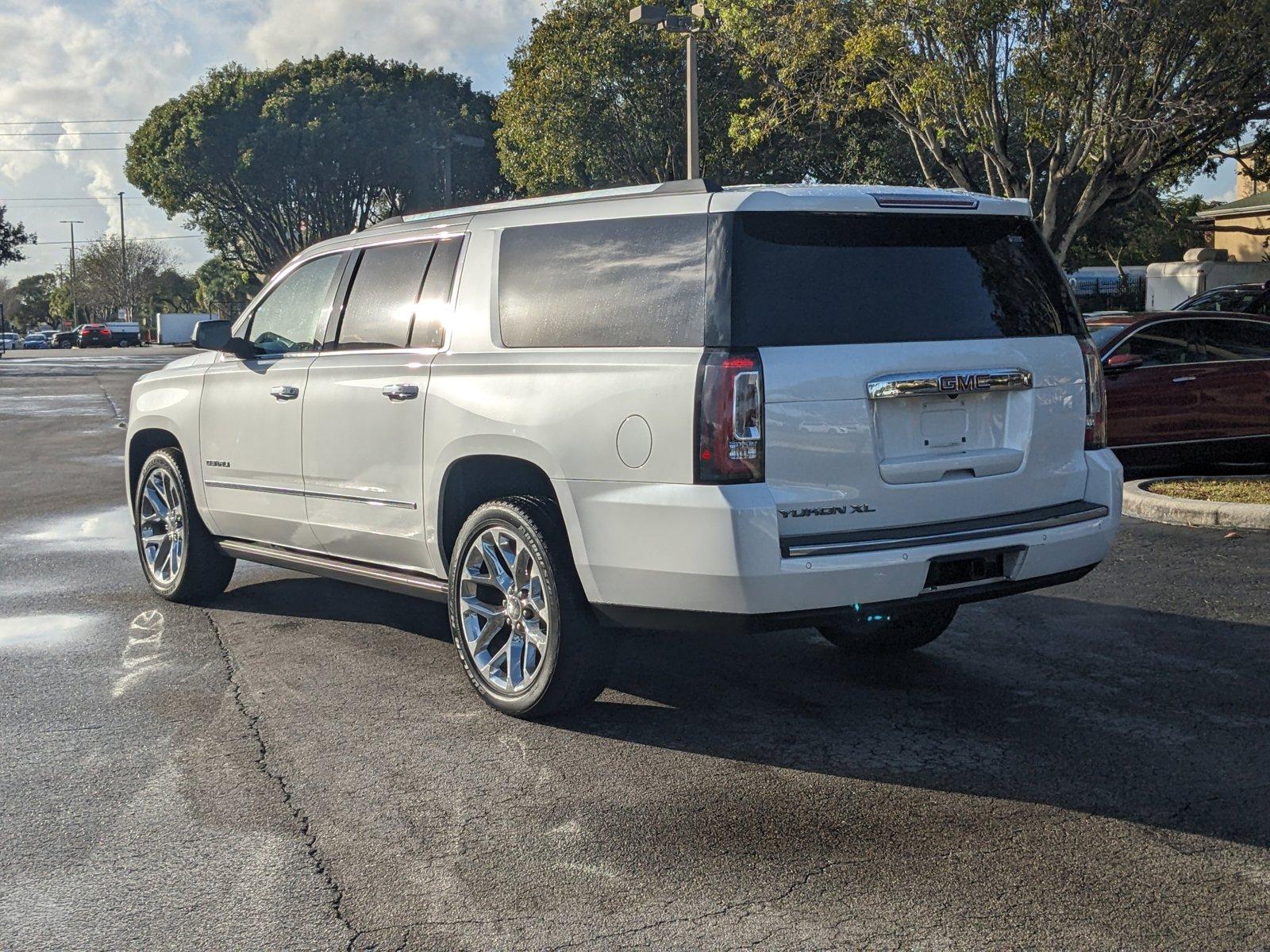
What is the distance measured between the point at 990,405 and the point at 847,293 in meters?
0.70

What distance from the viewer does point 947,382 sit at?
499 cm

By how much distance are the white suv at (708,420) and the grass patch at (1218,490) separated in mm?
4928

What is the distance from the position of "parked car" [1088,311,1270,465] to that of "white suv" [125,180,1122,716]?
21.2ft

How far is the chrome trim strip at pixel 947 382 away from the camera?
191 inches

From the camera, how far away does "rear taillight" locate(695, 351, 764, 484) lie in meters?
4.68

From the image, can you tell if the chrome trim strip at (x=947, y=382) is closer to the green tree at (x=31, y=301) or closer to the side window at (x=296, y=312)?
the side window at (x=296, y=312)

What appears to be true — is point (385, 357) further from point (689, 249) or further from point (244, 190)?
point (244, 190)

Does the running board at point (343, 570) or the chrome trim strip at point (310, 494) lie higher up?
the chrome trim strip at point (310, 494)

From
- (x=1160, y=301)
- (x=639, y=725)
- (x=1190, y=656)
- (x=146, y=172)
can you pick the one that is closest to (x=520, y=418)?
(x=639, y=725)

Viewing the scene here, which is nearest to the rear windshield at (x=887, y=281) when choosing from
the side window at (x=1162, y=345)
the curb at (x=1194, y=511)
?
the curb at (x=1194, y=511)

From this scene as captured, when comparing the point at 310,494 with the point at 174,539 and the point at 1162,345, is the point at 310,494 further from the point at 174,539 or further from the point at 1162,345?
the point at 1162,345

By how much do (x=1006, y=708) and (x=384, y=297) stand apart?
3195mm

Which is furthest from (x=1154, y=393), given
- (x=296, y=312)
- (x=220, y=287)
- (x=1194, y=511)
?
(x=220, y=287)

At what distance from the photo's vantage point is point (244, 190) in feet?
175
